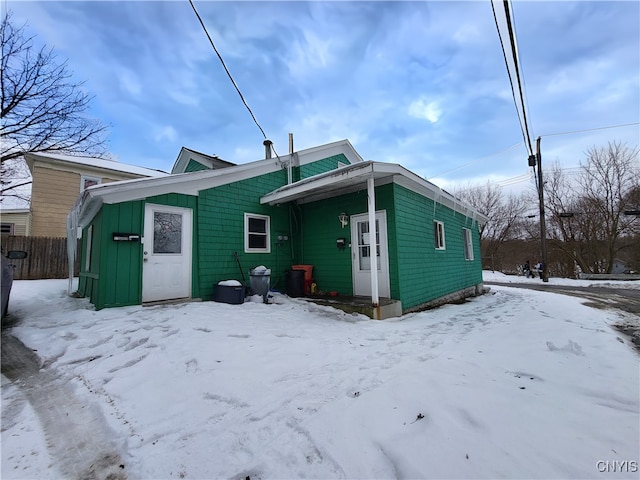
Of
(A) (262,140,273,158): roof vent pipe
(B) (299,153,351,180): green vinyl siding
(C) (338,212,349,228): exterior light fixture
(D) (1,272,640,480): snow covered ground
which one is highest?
(A) (262,140,273,158): roof vent pipe

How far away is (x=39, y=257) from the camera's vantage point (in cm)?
990

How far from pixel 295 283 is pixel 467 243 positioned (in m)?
6.99

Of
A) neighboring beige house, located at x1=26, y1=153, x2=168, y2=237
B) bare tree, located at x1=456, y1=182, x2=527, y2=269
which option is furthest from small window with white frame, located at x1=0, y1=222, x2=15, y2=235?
bare tree, located at x1=456, y1=182, x2=527, y2=269

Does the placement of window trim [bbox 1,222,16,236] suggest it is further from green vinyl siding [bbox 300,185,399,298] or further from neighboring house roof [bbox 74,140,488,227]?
green vinyl siding [bbox 300,185,399,298]

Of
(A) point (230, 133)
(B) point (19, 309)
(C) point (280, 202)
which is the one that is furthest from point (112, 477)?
(A) point (230, 133)

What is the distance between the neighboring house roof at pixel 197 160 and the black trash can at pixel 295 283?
4.46m

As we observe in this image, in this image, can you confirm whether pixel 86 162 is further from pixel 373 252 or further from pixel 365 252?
pixel 373 252

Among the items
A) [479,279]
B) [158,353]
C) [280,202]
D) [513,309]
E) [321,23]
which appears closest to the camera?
[158,353]

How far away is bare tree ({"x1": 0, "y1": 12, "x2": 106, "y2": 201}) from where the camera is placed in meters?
7.72

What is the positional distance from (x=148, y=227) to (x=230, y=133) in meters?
5.29

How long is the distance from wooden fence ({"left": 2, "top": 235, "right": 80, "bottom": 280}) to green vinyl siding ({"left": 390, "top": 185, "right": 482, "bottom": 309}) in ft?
37.8

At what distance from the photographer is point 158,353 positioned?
310 centimetres

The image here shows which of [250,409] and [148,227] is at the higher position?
[148,227]

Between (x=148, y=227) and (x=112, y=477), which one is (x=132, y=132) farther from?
(x=112, y=477)
